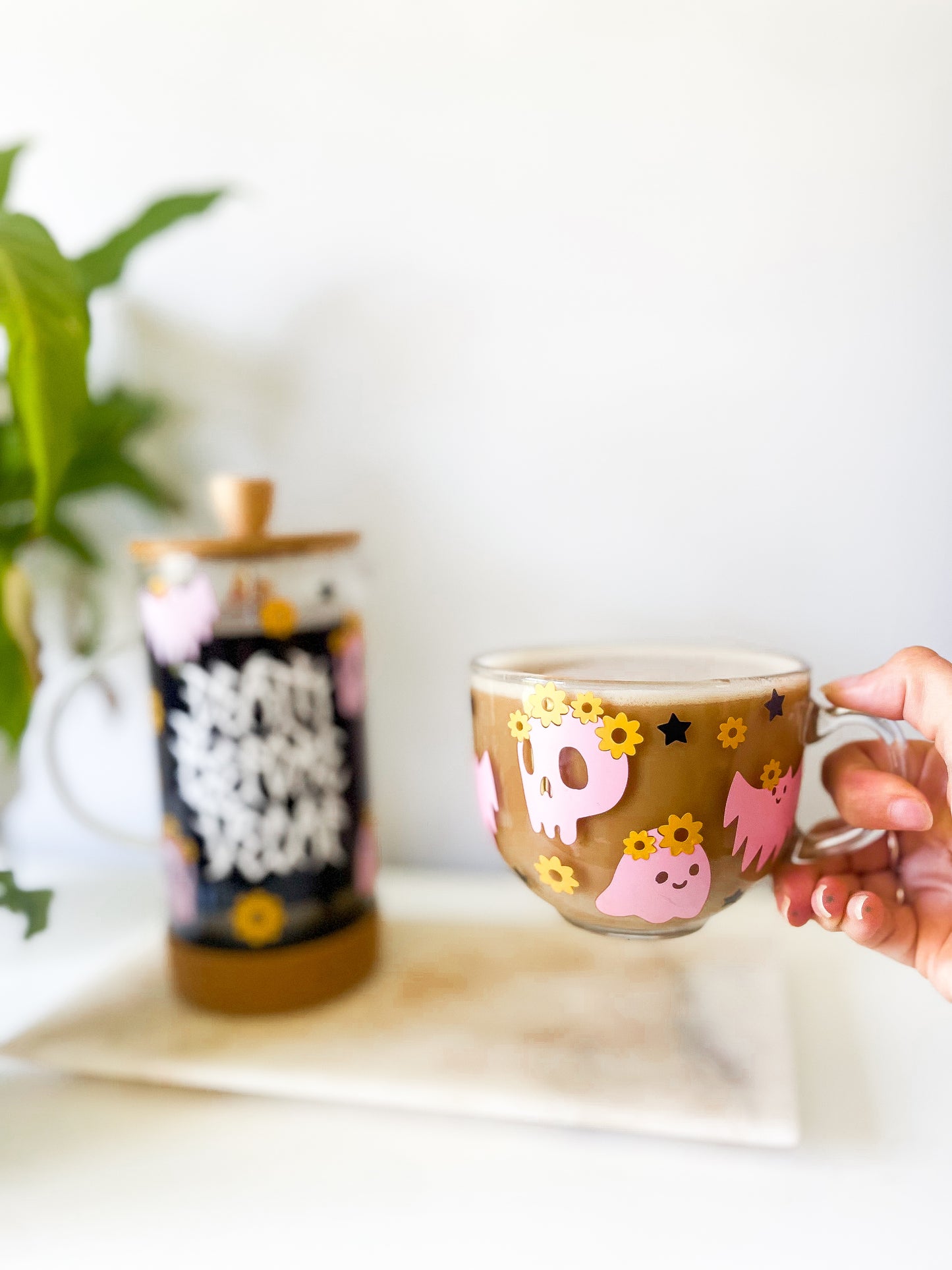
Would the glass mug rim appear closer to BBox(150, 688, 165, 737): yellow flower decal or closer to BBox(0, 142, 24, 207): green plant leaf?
BBox(150, 688, 165, 737): yellow flower decal

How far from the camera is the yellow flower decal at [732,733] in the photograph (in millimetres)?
375

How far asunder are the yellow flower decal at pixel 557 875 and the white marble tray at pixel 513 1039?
12 cm

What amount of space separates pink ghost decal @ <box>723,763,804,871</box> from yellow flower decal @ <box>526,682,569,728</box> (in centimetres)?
8

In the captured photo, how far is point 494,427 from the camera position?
26.7 inches

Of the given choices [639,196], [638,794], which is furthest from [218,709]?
[639,196]

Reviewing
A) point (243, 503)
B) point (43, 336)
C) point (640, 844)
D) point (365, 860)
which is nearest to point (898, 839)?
point (640, 844)

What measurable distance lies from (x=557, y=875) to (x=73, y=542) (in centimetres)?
53

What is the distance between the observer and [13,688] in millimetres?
575

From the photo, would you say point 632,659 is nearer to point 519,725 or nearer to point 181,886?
point 519,725

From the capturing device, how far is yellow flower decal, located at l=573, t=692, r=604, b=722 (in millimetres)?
374

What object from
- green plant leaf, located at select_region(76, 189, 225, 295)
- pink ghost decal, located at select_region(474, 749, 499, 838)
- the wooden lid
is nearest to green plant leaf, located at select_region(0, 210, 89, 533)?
the wooden lid

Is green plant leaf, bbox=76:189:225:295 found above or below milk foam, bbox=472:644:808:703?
above

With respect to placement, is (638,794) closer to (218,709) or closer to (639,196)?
(218,709)

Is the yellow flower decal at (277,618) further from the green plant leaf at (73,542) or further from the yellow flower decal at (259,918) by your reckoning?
the green plant leaf at (73,542)
